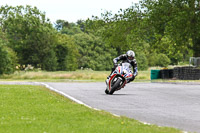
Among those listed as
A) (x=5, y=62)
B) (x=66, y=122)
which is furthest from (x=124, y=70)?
(x=5, y=62)

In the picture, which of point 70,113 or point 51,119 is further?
point 70,113

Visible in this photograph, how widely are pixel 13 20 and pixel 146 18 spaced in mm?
45222

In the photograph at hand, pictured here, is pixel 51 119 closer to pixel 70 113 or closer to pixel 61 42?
pixel 70 113

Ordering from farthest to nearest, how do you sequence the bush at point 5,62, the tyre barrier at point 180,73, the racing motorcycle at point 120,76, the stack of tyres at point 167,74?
the bush at point 5,62 < the stack of tyres at point 167,74 < the tyre barrier at point 180,73 < the racing motorcycle at point 120,76

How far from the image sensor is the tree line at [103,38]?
40.0m

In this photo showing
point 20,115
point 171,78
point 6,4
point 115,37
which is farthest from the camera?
point 6,4

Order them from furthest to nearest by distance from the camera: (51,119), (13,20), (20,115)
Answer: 1. (13,20)
2. (20,115)
3. (51,119)

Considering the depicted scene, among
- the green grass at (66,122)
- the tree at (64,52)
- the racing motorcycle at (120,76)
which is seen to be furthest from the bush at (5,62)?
the green grass at (66,122)

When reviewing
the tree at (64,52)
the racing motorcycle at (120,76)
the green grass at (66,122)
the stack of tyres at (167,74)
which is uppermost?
the tree at (64,52)

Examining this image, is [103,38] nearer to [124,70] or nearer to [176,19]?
[176,19]

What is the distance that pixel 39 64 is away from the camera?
85500 mm

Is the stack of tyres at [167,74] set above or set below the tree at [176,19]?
below

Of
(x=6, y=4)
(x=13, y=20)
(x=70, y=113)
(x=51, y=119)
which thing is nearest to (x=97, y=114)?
(x=70, y=113)

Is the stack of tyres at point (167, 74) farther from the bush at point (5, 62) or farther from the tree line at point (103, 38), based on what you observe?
the bush at point (5, 62)
